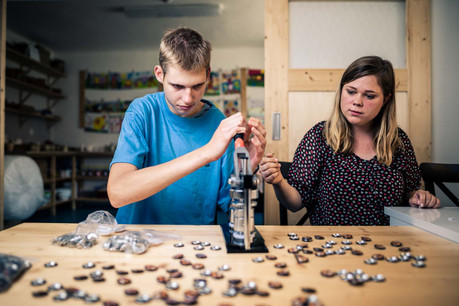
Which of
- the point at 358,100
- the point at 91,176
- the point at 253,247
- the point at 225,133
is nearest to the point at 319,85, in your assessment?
the point at 358,100

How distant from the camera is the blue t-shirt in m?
1.44

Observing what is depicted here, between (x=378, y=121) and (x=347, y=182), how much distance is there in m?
0.41

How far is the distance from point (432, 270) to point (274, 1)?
2.24 metres

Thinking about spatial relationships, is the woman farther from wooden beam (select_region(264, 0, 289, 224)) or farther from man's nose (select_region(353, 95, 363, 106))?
wooden beam (select_region(264, 0, 289, 224))

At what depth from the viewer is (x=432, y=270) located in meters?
0.75

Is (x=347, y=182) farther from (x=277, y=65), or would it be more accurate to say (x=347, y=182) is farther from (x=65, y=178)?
(x=65, y=178)

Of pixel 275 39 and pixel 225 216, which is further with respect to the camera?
pixel 275 39

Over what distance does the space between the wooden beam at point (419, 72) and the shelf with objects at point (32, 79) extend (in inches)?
196

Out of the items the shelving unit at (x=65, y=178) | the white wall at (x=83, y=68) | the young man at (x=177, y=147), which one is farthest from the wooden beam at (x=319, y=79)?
the white wall at (x=83, y=68)

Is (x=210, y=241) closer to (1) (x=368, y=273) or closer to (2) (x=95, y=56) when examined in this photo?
(1) (x=368, y=273)

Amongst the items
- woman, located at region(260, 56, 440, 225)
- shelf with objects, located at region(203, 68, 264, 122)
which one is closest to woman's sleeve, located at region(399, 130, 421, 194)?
woman, located at region(260, 56, 440, 225)

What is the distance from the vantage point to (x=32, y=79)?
5234 mm

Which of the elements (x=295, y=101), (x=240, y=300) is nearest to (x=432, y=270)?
(x=240, y=300)

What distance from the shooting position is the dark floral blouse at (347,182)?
1541mm
